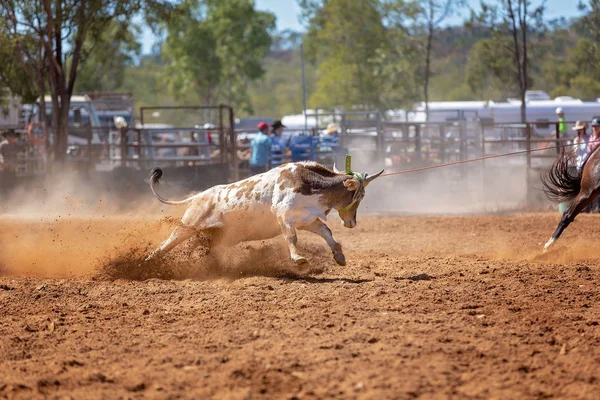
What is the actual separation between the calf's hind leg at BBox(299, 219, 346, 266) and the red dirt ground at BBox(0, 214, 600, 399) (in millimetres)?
200

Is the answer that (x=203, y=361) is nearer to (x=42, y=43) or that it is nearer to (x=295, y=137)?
(x=295, y=137)

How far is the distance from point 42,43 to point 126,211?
18.4ft

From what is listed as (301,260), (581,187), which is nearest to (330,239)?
(301,260)

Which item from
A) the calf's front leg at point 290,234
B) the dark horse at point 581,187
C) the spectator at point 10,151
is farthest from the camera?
the spectator at point 10,151

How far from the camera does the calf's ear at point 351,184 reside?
8.27m

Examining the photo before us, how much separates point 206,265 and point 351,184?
1.81 metres

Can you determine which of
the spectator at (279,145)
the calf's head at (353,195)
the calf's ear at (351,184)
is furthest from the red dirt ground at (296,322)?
the spectator at (279,145)

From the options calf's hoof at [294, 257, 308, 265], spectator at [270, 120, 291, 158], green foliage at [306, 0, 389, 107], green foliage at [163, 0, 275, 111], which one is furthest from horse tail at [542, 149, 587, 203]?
green foliage at [163, 0, 275, 111]

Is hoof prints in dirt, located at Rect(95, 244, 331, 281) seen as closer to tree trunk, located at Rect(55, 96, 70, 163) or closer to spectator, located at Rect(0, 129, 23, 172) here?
spectator, located at Rect(0, 129, 23, 172)

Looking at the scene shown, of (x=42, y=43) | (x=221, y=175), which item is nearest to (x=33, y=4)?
(x=42, y=43)

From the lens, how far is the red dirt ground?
181 inches

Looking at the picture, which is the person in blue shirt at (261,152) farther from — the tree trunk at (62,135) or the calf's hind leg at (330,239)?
the calf's hind leg at (330,239)

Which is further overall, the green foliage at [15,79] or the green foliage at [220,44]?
the green foliage at [220,44]

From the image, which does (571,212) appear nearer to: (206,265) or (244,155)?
(206,265)
